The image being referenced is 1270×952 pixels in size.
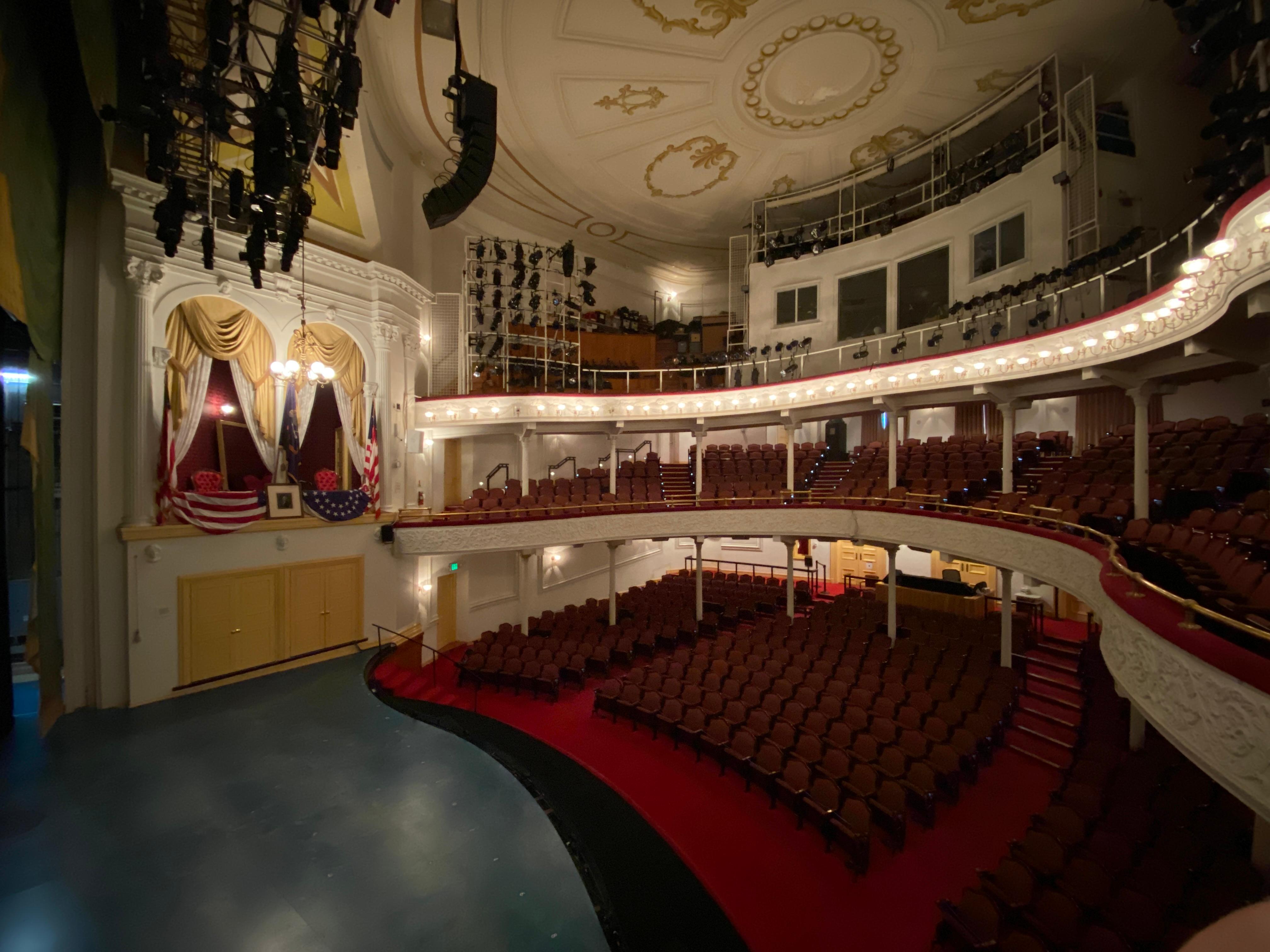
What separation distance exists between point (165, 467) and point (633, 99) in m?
12.8

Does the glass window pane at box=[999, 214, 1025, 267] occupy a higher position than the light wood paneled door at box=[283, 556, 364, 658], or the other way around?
the glass window pane at box=[999, 214, 1025, 267]

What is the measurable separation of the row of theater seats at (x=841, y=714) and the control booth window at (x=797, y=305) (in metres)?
10.7

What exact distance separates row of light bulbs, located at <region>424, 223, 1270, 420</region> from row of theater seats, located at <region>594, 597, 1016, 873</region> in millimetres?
5605

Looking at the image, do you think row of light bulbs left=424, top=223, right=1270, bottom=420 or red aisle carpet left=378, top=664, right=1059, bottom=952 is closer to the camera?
row of light bulbs left=424, top=223, right=1270, bottom=420

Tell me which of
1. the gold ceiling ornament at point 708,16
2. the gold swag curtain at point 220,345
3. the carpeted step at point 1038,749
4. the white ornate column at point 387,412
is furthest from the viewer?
the white ornate column at point 387,412

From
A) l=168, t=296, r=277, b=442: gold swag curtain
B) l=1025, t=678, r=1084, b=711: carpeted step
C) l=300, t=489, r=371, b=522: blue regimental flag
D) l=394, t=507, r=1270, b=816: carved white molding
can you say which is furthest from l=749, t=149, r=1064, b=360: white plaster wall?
l=168, t=296, r=277, b=442: gold swag curtain

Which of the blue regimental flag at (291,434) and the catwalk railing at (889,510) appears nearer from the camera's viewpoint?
the catwalk railing at (889,510)

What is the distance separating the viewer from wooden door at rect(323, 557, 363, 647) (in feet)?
35.6

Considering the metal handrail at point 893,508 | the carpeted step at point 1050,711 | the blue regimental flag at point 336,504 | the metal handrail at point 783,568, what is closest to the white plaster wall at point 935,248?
the metal handrail at point 893,508

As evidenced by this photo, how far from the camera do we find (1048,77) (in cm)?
1270

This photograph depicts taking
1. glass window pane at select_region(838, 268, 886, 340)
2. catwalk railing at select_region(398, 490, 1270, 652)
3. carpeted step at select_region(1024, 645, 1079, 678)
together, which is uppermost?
glass window pane at select_region(838, 268, 886, 340)

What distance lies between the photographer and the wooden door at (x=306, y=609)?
10234mm

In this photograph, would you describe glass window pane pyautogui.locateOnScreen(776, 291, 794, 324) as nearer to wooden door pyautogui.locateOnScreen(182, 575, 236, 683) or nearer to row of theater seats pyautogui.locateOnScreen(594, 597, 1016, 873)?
row of theater seats pyautogui.locateOnScreen(594, 597, 1016, 873)

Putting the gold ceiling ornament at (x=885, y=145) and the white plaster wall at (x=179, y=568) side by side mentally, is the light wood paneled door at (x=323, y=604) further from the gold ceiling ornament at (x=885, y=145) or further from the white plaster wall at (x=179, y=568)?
the gold ceiling ornament at (x=885, y=145)
